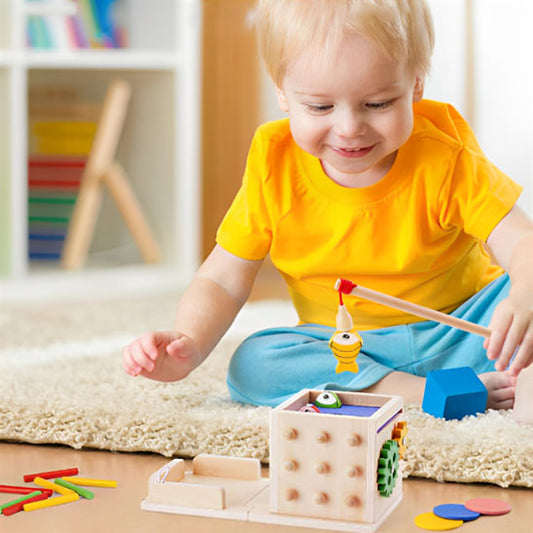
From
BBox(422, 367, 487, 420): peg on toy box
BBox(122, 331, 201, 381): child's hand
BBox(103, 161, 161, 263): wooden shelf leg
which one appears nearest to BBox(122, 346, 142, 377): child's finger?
BBox(122, 331, 201, 381): child's hand

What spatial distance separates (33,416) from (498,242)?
0.53m

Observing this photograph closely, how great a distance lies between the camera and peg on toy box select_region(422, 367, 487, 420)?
1.01 meters

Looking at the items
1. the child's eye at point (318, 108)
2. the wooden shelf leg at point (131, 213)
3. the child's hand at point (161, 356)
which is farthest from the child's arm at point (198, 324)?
the wooden shelf leg at point (131, 213)

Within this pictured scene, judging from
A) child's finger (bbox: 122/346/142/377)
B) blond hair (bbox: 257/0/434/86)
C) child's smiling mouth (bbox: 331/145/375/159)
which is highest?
blond hair (bbox: 257/0/434/86)

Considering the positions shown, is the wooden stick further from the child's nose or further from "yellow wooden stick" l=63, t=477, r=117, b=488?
"yellow wooden stick" l=63, t=477, r=117, b=488

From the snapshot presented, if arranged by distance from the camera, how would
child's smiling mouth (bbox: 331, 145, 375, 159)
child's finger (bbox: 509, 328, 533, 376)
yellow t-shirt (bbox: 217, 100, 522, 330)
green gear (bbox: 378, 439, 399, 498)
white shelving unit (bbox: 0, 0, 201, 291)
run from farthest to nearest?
white shelving unit (bbox: 0, 0, 201, 291), yellow t-shirt (bbox: 217, 100, 522, 330), child's smiling mouth (bbox: 331, 145, 375, 159), child's finger (bbox: 509, 328, 533, 376), green gear (bbox: 378, 439, 399, 498)

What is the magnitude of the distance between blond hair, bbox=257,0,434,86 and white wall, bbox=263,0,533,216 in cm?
149

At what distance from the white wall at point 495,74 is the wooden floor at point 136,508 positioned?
169 centimetres

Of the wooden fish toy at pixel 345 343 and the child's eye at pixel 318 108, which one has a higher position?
the child's eye at pixel 318 108

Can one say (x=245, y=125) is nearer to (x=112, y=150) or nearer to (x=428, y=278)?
(x=112, y=150)

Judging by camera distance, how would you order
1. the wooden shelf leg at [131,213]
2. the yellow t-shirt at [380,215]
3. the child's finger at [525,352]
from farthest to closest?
the wooden shelf leg at [131,213]
the yellow t-shirt at [380,215]
the child's finger at [525,352]

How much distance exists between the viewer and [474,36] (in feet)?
8.04

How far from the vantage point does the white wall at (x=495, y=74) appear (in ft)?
7.97

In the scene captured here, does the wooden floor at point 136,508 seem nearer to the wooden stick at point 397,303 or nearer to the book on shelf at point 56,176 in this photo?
the wooden stick at point 397,303
